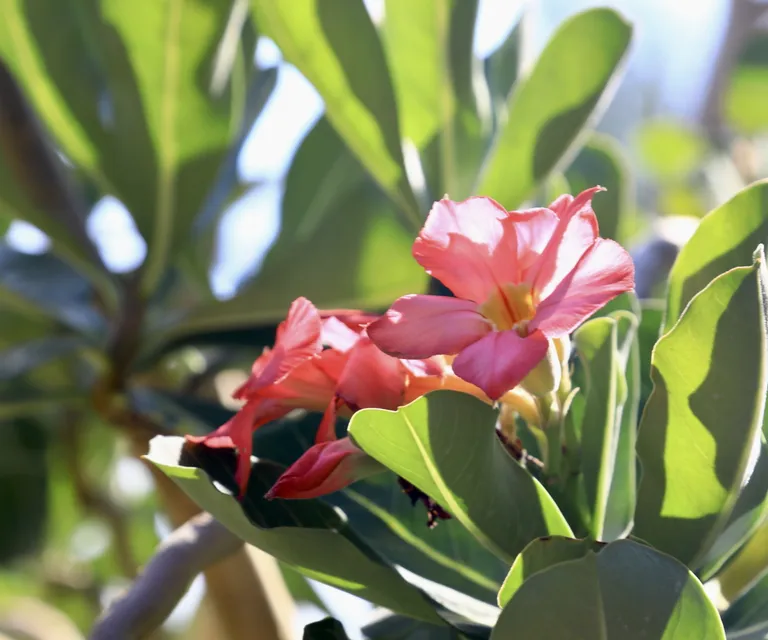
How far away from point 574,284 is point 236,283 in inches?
26.8

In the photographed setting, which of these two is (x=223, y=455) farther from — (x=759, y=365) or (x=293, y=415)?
(x=759, y=365)

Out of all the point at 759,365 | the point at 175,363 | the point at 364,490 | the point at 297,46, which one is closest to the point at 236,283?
the point at 175,363

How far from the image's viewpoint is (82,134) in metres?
0.88

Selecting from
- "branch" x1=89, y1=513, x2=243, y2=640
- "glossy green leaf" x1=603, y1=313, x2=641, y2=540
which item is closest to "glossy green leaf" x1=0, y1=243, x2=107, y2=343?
"branch" x1=89, y1=513, x2=243, y2=640

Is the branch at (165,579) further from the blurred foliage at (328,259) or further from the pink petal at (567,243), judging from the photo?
the pink petal at (567,243)

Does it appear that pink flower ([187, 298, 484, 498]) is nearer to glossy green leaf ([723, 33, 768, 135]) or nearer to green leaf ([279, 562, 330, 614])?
green leaf ([279, 562, 330, 614])

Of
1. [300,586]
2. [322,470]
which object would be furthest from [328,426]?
[300,586]

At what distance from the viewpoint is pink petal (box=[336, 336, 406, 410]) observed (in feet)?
1.45

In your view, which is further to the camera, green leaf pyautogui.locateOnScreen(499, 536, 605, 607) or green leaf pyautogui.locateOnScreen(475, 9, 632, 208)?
green leaf pyautogui.locateOnScreen(475, 9, 632, 208)

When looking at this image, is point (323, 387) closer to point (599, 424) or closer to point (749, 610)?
point (599, 424)

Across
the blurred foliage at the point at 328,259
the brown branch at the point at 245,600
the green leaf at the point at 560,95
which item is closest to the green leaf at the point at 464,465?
the blurred foliage at the point at 328,259

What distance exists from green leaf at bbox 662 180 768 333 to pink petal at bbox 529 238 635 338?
0.29 ft

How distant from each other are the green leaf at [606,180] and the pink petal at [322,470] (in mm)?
477

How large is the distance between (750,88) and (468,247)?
156 centimetres
